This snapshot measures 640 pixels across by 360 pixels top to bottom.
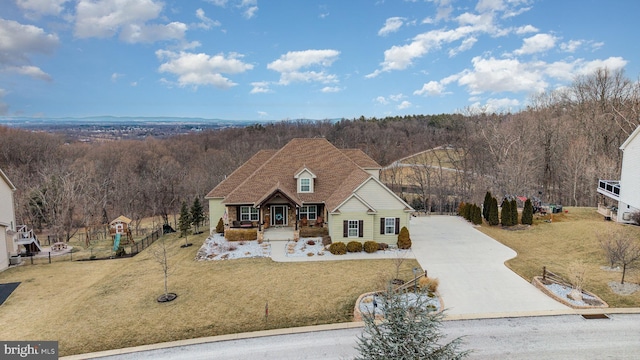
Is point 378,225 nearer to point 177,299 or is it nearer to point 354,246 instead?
point 354,246

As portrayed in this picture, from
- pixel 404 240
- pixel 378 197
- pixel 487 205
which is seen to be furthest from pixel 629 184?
pixel 378 197

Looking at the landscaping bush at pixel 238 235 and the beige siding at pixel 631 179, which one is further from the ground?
the beige siding at pixel 631 179

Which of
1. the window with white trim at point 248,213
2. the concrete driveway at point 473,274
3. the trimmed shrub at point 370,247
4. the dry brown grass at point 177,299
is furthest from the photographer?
the window with white trim at point 248,213

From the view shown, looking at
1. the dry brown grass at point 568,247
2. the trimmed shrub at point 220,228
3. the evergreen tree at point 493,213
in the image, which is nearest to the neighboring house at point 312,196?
the trimmed shrub at point 220,228

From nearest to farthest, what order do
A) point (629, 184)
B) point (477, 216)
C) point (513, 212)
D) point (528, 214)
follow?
point (629, 184) → point (528, 214) → point (513, 212) → point (477, 216)

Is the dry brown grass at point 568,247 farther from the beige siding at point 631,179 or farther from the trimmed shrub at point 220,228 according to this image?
the trimmed shrub at point 220,228

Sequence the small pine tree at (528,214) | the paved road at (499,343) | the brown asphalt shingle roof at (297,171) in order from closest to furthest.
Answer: the paved road at (499,343) → the brown asphalt shingle roof at (297,171) → the small pine tree at (528,214)

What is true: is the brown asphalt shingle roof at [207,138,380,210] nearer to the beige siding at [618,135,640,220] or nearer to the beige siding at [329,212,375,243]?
the beige siding at [329,212,375,243]

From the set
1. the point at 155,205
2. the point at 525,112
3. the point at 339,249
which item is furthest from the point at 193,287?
the point at 525,112
